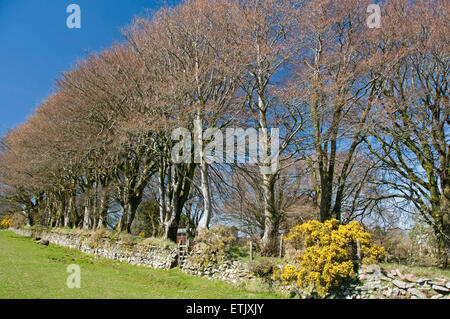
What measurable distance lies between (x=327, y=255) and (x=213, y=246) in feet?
17.7

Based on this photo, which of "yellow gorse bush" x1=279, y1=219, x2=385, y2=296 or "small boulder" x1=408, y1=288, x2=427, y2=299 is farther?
"yellow gorse bush" x1=279, y1=219, x2=385, y2=296

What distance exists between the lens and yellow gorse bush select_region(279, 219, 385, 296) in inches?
341

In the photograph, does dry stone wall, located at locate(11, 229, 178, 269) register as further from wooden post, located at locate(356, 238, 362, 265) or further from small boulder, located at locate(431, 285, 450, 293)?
small boulder, located at locate(431, 285, 450, 293)

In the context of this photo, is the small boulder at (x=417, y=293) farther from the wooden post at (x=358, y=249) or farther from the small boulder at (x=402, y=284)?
the wooden post at (x=358, y=249)

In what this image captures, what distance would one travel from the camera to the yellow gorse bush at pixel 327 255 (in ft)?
28.4

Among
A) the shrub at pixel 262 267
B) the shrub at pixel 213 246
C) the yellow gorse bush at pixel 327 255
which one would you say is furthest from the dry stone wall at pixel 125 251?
the yellow gorse bush at pixel 327 255

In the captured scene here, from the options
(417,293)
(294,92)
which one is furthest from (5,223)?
(417,293)

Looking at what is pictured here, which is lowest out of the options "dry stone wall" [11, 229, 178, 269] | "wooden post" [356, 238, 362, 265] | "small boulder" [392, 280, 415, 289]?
"dry stone wall" [11, 229, 178, 269]

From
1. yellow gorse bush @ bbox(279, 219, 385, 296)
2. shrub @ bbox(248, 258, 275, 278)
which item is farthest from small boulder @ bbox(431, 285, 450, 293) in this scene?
shrub @ bbox(248, 258, 275, 278)

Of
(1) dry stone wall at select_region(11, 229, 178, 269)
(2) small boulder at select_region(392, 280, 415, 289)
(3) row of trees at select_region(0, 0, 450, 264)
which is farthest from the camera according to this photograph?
(1) dry stone wall at select_region(11, 229, 178, 269)

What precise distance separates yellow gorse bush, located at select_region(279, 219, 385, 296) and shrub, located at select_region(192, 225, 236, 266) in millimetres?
3155

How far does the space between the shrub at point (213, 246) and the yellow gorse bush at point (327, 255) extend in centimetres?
315

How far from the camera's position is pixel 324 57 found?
45.9ft
